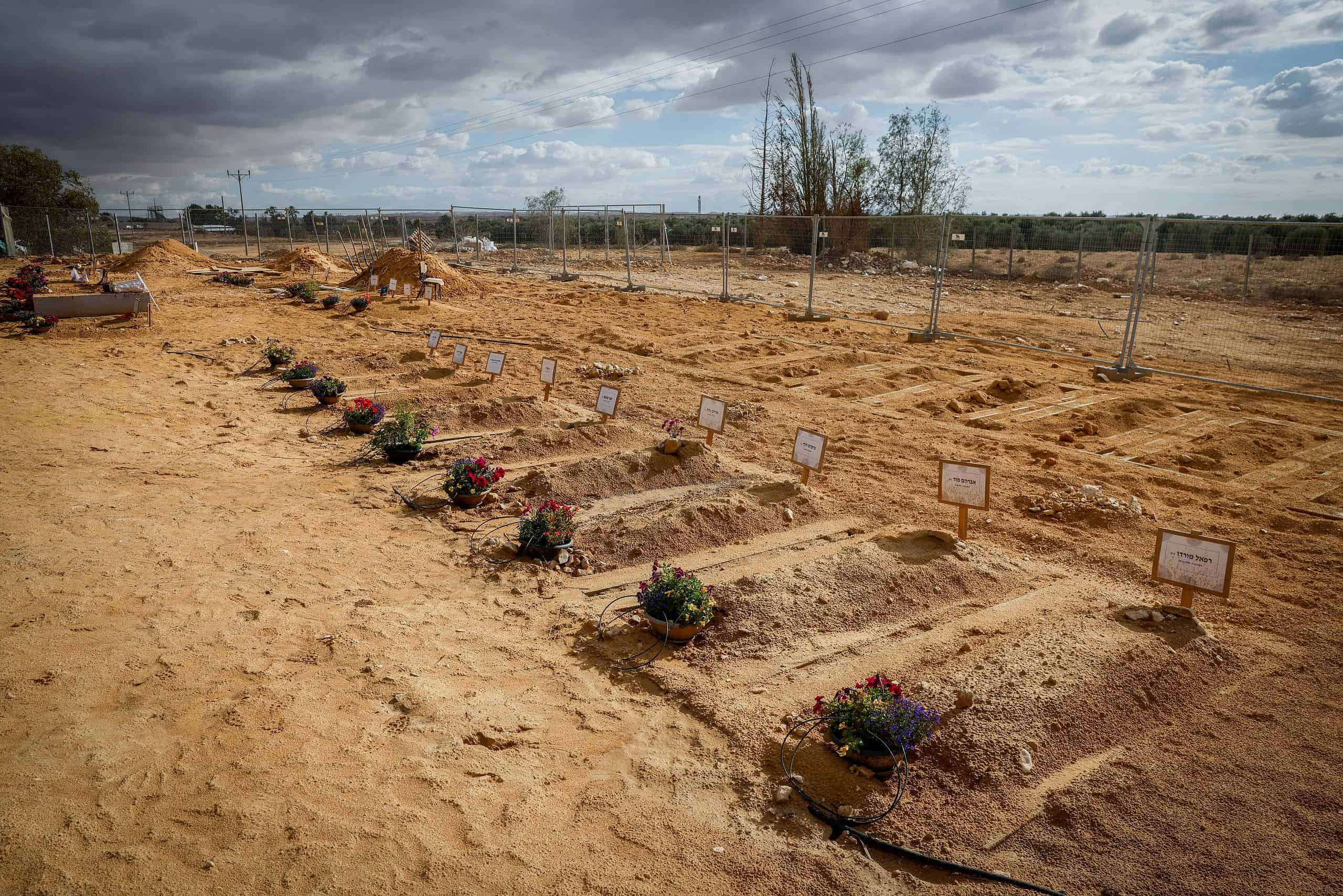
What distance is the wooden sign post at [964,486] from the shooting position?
17.3 ft

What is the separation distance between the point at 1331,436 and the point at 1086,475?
3.85 meters

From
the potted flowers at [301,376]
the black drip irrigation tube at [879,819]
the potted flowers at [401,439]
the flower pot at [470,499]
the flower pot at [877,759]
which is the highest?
the potted flowers at [301,376]

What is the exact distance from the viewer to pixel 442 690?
154 inches

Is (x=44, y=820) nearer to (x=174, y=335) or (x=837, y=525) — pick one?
(x=837, y=525)

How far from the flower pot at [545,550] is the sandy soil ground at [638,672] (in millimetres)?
204

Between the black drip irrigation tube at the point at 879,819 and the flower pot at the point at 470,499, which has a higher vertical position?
the flower pot at the point at 470,499

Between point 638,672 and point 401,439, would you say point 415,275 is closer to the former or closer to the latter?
point 401,439

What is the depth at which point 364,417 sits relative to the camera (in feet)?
27.4

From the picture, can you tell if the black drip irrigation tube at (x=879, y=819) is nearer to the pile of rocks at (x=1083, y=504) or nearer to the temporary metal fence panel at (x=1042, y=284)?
the pile of rocks at (x=1083, y=504)

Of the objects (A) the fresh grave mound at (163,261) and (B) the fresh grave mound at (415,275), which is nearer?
(B) the fresh grave mound at (415,275)

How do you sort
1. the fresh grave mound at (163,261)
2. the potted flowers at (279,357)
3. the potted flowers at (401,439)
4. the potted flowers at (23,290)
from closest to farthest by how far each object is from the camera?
the potted flowers at (401,439) < the potted flowers at (279,357) < the potted flowers at (23,290) < the fresh grave mound at (163,261)

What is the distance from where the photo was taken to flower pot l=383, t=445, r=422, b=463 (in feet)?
24.3

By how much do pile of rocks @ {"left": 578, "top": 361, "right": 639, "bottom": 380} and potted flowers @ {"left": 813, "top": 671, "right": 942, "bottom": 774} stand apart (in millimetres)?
7808

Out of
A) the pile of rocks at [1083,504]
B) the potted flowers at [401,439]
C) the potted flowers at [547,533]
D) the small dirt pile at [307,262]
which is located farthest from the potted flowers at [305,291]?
the pile of rocks at [1083,504]
